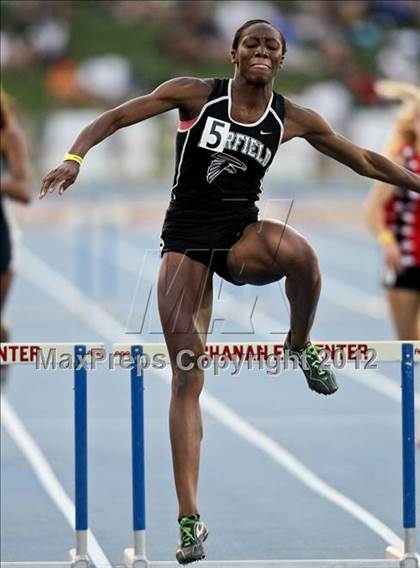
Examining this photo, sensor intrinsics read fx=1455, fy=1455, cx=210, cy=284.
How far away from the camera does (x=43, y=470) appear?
8.53 meters

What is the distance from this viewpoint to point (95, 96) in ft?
107

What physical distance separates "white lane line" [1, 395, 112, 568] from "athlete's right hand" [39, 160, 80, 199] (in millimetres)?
2090

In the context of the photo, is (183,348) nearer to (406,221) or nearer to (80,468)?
(80,468)

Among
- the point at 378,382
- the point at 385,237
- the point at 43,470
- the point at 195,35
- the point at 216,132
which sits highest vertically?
the point at 195,35

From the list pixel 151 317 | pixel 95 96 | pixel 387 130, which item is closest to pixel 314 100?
pixel 387 130

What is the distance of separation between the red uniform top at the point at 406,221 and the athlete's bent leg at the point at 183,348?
146 inches

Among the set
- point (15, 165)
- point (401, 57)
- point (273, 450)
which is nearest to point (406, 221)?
point (273, 450)

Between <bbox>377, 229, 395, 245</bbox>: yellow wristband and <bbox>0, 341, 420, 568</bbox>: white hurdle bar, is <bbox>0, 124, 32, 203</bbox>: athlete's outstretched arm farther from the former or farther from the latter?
<bbox>0, 341, 420, 568</bbox>: white hurdle bar

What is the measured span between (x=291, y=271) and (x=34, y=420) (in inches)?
A: 200

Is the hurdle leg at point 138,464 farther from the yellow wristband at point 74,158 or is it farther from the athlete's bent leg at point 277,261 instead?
the yellow wristband at point 74,158

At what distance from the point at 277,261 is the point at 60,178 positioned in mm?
892

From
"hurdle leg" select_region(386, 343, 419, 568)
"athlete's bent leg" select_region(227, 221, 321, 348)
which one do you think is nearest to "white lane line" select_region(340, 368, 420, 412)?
"hurdle leg" select_region(386, 343, 419, 568)

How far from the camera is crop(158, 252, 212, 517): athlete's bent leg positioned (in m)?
5.38
